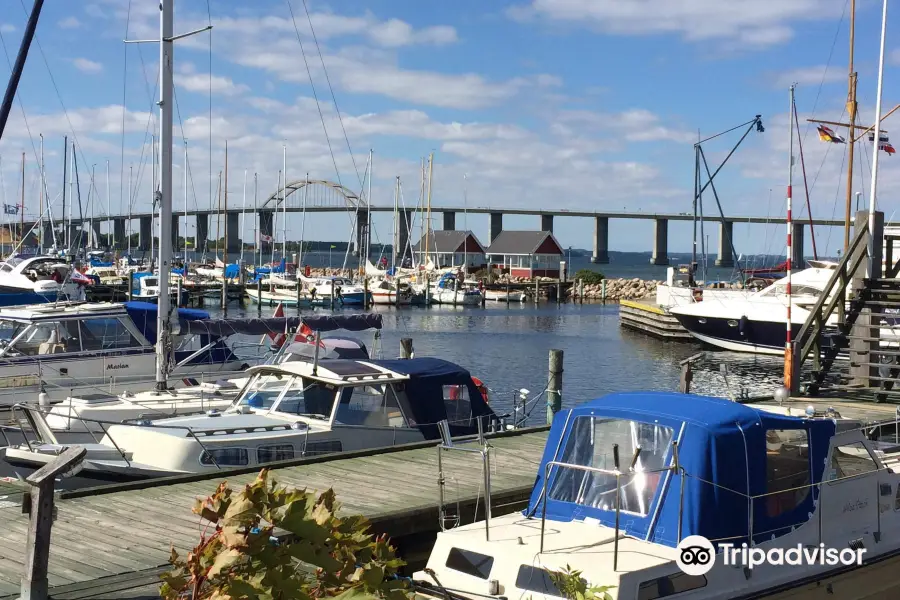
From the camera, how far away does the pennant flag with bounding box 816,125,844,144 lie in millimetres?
37375

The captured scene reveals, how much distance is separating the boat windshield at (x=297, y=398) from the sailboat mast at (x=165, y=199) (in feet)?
10.7

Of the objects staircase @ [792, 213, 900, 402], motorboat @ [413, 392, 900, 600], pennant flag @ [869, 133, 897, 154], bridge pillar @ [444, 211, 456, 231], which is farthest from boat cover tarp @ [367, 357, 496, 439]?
bridge pillar @ [444, 211, 456, 231]

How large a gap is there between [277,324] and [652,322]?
40724 mm

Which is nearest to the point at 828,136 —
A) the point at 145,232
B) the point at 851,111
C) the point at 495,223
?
the point at 851,111

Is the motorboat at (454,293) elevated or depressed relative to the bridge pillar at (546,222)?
depressed

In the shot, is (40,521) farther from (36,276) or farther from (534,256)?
(534,256)

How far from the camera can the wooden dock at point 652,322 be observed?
57719 mm

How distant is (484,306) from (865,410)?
2715 inches

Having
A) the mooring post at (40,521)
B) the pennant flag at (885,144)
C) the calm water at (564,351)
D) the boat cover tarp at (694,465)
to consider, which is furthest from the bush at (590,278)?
the mooring post at (40,521)

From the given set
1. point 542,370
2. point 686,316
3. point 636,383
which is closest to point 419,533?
point 636,383

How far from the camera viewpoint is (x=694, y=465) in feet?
29.8

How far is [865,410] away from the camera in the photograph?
1938 centimetres

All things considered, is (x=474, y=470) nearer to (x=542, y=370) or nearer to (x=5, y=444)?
(x=5, y=444)

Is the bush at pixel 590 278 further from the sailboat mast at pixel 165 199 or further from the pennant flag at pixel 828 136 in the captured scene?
the sailboat mast at pixel 165 199
